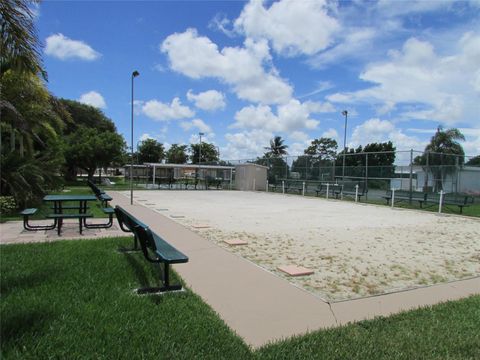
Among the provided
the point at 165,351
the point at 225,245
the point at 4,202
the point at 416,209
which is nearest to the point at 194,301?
the point at 165,351

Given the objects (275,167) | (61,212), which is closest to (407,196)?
(275,167)

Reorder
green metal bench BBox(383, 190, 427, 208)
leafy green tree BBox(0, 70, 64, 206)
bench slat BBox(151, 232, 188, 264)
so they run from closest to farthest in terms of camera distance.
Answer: bench slat BBox(151, 232, 188, 264) < leafy green tree BBox(0, 70, 64, 206) < green metal bench BBox(383, 190, 427, 208)

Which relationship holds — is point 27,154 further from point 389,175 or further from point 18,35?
point 389,175

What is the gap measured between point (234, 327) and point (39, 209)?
9.99 metres

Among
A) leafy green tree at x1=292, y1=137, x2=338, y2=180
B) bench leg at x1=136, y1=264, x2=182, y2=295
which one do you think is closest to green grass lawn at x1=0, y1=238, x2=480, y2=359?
bench leg at x1=136, y1=264, x2=182, y2=295

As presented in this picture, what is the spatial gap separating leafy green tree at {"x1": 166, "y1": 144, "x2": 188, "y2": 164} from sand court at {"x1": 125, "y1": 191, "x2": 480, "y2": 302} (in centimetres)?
6064

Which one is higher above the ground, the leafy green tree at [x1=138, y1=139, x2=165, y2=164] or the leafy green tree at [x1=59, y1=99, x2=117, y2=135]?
the leafy green tree at [x1=59, y1=99, x2=117, y2=135]

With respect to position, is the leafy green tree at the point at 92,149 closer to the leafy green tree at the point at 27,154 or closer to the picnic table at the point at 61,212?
the leafy green tree at the point at 27,154

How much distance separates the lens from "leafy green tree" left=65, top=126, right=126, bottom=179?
29.8 metres

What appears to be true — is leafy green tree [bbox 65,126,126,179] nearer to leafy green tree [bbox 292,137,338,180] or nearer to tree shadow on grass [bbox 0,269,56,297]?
leafy green tree [bbox 292,137,338,180]

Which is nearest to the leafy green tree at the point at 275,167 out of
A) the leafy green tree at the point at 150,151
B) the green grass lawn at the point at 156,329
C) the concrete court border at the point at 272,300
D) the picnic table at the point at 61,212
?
the picnic table at the point at 61,212

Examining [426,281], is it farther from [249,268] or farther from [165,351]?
[165,351]

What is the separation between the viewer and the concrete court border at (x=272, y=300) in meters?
3.62

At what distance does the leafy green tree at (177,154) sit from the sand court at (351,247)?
6064cm
